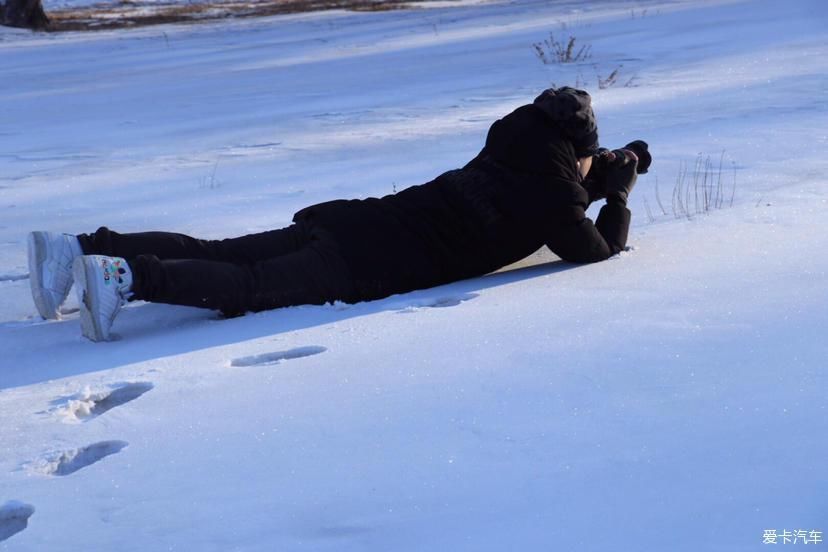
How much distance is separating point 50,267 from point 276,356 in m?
1.04

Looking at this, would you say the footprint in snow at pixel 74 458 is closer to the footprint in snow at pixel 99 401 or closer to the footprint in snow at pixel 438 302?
the footprint in snow at pixel 99 401

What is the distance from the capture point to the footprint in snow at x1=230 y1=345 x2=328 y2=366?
3332 mm

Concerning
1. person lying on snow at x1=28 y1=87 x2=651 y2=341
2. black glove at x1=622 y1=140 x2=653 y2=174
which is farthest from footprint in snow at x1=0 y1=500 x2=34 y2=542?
black glove at x1=622 y1=140 x2=653 y2=174

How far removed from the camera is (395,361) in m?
3.13

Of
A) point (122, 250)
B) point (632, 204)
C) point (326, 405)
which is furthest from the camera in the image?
point (632, 204)

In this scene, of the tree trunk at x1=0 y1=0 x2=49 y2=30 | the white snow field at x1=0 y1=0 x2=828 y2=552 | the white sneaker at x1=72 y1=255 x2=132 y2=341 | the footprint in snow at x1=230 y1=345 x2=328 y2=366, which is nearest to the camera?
the white snow field at x1=0 y1=0 x2=828 y2=552

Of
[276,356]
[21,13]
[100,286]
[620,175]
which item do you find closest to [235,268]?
[100,286]

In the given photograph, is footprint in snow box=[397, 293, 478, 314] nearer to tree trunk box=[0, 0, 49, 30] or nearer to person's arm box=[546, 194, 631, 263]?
person's arm box=[546, 194, 631, 263]

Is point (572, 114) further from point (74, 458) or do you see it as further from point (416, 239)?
point (74, 458)

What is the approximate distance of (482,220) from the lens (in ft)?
13.1

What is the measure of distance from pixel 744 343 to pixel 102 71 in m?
10.1

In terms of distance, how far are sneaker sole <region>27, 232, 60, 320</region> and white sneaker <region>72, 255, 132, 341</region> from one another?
0.29 m

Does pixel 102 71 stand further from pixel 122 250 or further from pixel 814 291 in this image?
pixel 814 291

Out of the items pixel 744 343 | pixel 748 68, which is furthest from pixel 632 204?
pixel 748 68
